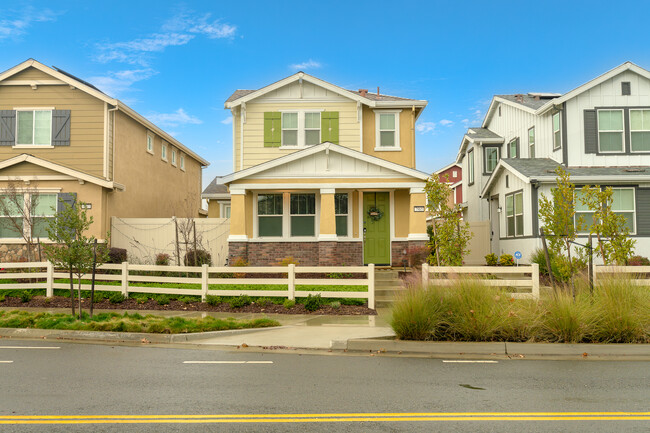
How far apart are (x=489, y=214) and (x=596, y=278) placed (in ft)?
48.5

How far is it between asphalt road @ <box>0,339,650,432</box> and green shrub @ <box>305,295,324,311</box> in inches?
175

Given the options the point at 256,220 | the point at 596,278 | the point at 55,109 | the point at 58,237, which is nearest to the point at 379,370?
the point at 596,278

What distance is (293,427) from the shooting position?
16.1ft

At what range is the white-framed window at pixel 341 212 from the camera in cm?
Answer: 1895

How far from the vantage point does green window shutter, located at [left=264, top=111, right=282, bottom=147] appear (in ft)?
65.2

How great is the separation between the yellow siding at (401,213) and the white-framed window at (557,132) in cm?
627

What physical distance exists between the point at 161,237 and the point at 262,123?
582 centimetres

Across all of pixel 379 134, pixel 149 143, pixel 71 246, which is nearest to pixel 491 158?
pixel 379 134

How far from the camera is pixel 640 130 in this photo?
19688mm

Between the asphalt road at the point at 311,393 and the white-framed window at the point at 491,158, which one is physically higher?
the white-framed window at the point at 491,158

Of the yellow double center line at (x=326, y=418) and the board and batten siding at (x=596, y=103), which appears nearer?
the yellow double center line at (x=326, y=418)

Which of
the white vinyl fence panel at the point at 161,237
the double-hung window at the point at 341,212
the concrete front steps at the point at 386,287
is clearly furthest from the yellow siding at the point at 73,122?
the concrete front steps at the point at 386,287

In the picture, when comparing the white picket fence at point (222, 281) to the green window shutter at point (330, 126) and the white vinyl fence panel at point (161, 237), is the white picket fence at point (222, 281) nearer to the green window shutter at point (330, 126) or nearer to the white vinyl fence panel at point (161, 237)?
the white vinyl fence panel at point (161, 237)

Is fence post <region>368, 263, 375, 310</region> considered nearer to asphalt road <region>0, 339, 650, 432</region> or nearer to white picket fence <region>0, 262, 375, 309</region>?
white picket fence <region>0, 262, 375, 309</region>
